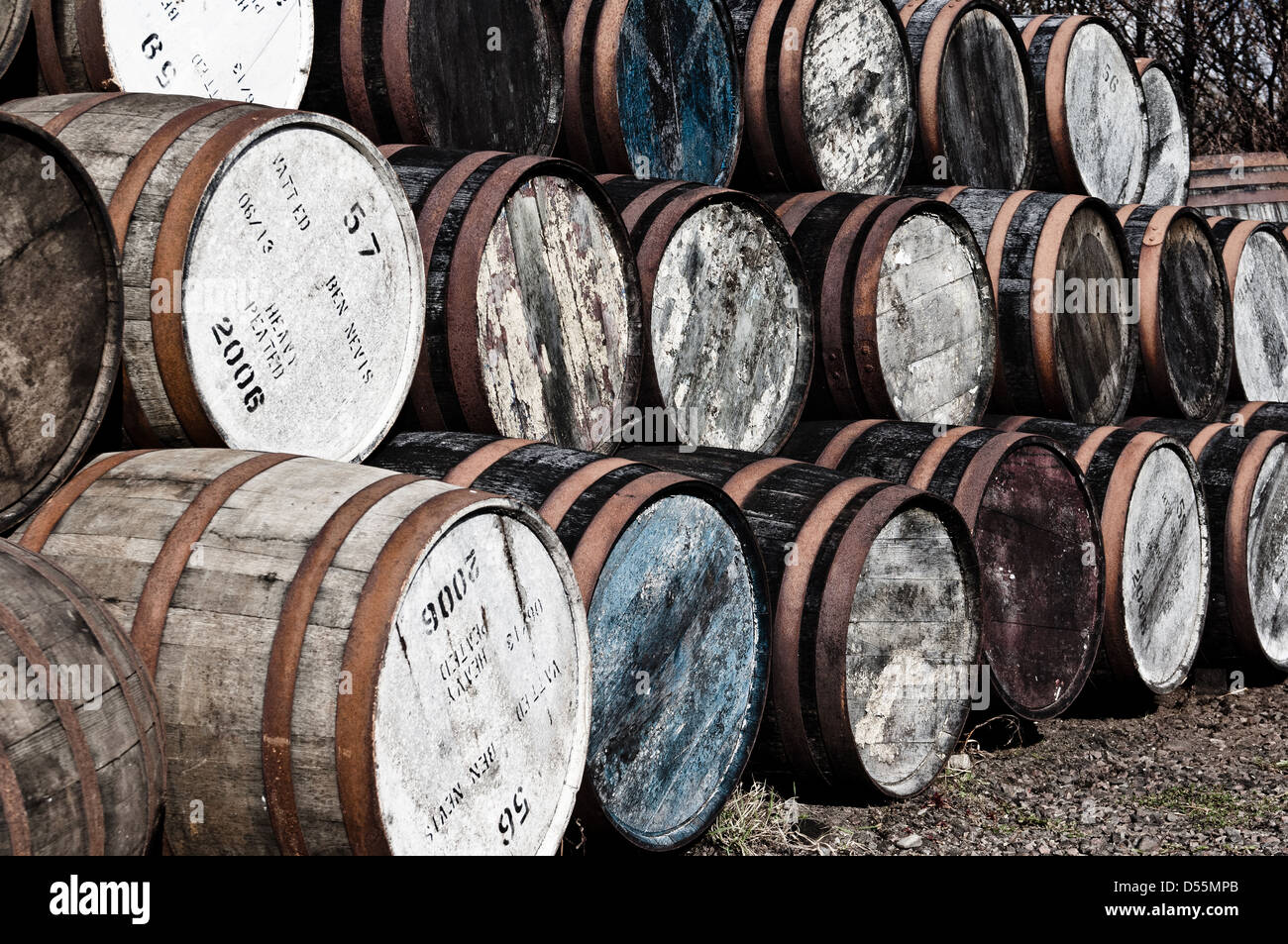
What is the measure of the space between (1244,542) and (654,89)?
108 inches

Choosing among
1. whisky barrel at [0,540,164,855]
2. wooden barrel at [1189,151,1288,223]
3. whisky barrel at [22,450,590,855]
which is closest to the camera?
whisky barrel at [0,540,164,855]

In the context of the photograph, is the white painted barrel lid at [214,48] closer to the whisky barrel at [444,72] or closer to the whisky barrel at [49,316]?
the whisky barrel at [444,72]

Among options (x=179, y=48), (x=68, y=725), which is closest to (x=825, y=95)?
(x=179, y=48)

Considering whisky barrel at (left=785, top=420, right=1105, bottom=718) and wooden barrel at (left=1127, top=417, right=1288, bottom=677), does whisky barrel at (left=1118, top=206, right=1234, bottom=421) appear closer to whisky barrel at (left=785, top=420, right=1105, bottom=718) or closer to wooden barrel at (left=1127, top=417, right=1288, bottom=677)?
wooden barrel at (left=1127, top=417, right=1288, bottom=677)

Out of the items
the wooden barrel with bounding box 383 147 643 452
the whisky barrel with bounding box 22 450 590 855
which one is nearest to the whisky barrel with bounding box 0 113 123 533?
the whisky barrel with bounding box 22 450 590 855

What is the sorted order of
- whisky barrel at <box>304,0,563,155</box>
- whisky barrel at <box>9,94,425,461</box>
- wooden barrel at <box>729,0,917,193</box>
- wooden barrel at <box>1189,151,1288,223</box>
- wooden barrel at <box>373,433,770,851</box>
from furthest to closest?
wooden barrel at <box>1189,151,1288,223</box>, wooden barrel at <box>729,0,917,193</box>, whisky barrel at <box>304,0,563,155</box>, wooden barrel at <box>373,433,770,851</box>, whisky barrel at <box>9,94,425,461</box>

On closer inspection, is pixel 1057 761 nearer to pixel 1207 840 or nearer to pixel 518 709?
pixel 1207 840

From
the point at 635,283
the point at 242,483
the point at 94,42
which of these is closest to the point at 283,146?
the point at 94,42

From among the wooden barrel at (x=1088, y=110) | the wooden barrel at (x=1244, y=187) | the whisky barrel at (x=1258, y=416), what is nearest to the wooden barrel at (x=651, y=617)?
the whisky barrel at (x=1258, y=416)

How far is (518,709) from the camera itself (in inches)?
111

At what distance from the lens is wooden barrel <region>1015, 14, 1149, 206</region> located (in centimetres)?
644

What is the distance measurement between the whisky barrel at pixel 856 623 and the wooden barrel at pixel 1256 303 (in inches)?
123

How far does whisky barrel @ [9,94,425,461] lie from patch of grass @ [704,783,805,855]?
1.34 meters

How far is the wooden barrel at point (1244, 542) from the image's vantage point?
5.39 m
